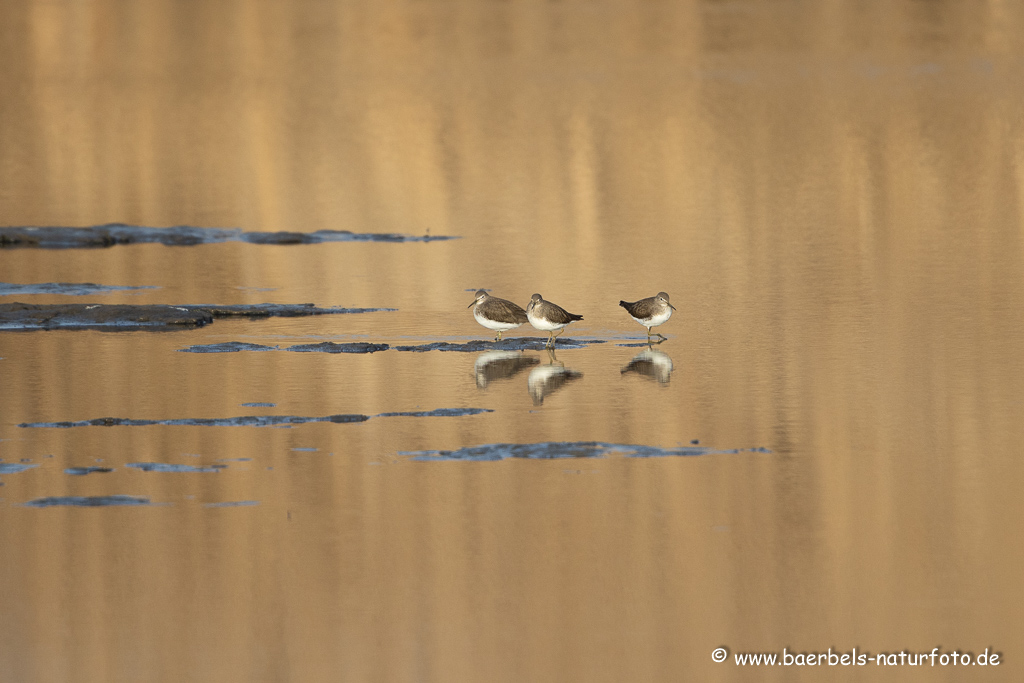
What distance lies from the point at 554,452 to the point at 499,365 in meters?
3.55

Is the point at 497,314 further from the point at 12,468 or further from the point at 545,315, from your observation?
the point at 12,468

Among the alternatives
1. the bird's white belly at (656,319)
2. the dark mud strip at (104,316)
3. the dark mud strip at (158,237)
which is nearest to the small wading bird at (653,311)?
the bird's white belly at (656,319)

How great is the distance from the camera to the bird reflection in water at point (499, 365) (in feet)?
47.5

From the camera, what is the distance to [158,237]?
2477 centimetres

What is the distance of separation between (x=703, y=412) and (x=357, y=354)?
3734 millimetres

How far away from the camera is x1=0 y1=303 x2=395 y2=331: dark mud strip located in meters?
17.0

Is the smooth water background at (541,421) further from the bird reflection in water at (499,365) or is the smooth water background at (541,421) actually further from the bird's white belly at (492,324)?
the bird's white belly at (492,324)

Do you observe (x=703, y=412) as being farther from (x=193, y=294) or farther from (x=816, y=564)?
(x=193, y=294)

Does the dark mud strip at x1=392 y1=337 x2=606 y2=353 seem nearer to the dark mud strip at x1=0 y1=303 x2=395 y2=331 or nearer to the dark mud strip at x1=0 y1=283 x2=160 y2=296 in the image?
the dark mud strip at x1=0 y1=303 x2=395 y2=331

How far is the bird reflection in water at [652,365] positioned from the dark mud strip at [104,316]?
412 centimetres

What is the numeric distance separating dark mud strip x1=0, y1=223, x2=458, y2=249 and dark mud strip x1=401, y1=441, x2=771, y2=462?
509 inches

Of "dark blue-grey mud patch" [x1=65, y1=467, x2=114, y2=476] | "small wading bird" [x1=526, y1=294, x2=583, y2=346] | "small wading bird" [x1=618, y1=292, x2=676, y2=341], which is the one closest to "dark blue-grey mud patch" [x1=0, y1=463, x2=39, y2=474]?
"dark blue-grey mud patch" [x1=65, y1=467, x2=114, y2=476]

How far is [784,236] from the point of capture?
78.2 feet

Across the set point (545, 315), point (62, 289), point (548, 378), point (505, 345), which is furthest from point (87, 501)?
point (62, 289)
